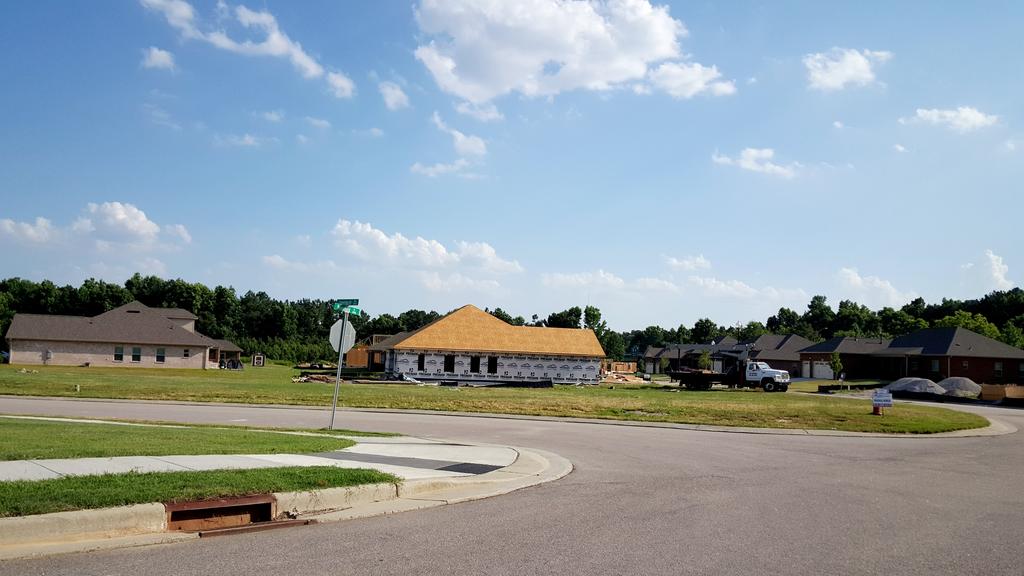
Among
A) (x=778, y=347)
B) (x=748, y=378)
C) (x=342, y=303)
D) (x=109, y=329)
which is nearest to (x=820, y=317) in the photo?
(x=778, y=347)

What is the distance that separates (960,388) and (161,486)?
52136 mm

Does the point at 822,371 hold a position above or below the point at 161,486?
below

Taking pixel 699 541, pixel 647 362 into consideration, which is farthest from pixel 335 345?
pixel 647 362

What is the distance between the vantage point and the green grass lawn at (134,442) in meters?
11.6

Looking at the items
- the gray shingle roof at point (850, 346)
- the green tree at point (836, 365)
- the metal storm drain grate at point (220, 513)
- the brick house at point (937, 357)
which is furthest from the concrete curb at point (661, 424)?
the gray shingle roof at point (850, 346)

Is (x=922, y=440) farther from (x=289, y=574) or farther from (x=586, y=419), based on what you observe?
(x=289, y=574)

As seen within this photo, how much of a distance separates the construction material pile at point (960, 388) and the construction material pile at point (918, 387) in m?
0.42

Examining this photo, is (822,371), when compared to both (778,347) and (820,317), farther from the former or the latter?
(820,317)

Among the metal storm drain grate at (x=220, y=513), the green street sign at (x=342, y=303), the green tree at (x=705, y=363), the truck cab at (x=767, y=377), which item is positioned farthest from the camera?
the green tree at (x=705, y=363)

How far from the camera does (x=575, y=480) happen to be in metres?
12.6

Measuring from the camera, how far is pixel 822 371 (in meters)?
82.2

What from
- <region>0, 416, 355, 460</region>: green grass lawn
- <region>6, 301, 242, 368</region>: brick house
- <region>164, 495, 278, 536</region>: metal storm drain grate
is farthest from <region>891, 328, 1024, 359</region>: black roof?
<region>164, 495, 278, 536</region>: metal storm drain grate

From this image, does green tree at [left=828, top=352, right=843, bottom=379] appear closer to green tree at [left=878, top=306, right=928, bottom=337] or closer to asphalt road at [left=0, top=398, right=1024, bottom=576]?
green tree at [left=878, top=306, right=928, bottom=337]

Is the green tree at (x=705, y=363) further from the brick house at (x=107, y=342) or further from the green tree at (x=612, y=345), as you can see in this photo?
the brick house at (x=107, y=342)
